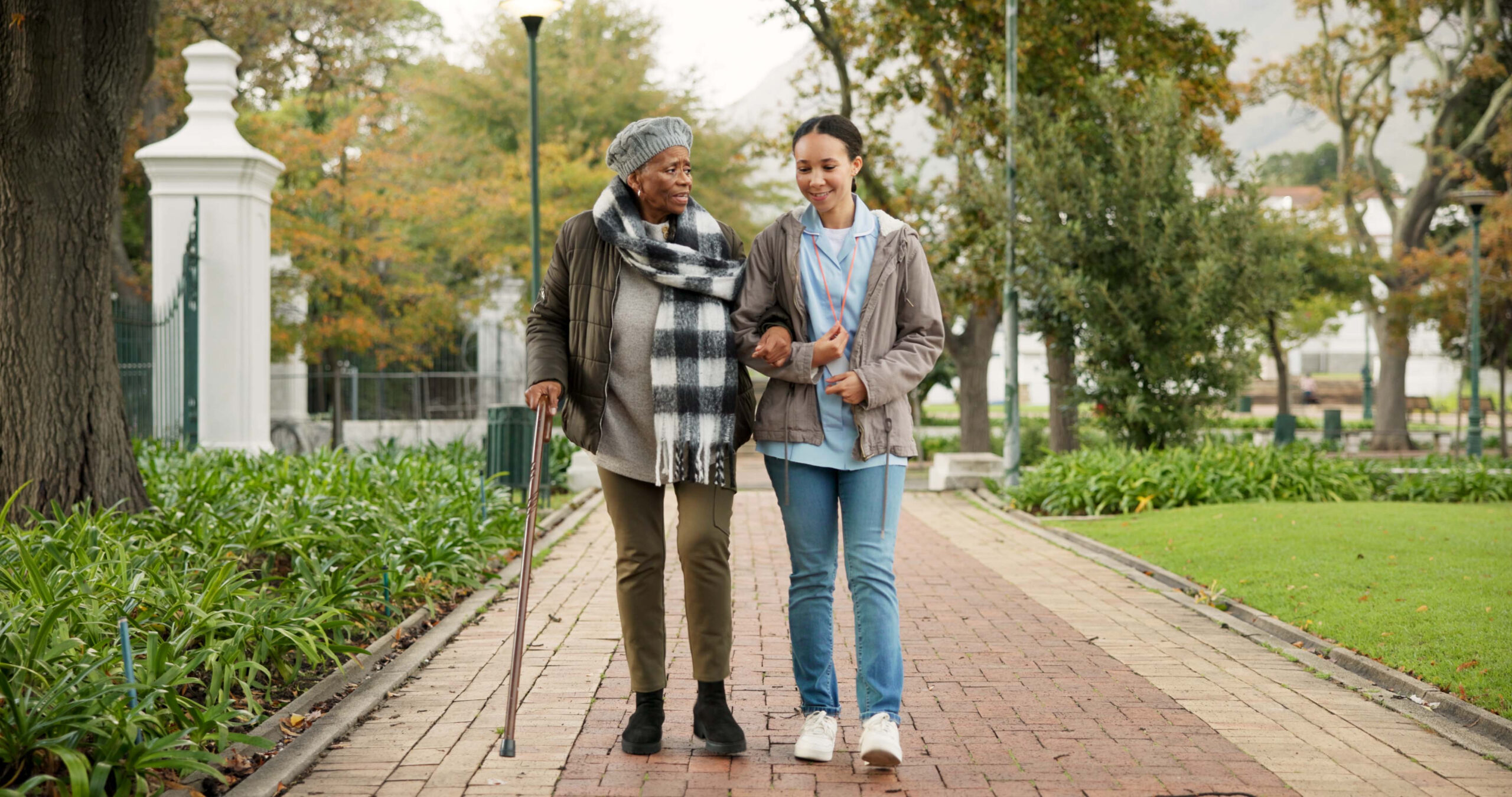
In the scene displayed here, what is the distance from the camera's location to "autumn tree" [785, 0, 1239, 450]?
15.5m

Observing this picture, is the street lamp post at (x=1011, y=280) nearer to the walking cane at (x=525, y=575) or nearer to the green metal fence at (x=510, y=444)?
the green metal fence at (x=510, y=444)

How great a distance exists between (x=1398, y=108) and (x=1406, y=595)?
2627 centimetres

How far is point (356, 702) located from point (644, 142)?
2.31 metres

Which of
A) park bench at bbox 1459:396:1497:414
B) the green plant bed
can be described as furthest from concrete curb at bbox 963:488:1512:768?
park bench at bbox 1459:396:1497:414

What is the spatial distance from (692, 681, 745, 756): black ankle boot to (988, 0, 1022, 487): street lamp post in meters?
11.1

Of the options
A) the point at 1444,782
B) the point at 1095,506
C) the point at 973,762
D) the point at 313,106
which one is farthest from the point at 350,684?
the point at 313,106

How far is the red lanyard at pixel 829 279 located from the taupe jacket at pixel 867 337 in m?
0.05

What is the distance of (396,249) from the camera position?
20938 millimetres

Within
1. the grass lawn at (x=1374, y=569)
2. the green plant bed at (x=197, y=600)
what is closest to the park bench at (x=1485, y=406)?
the grass lawn at (x=1374, y=569)

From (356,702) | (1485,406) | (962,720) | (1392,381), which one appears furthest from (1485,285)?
(356,702)

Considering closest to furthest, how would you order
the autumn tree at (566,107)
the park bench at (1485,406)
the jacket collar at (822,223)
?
the jacket collar at (822,223) → the autumn tree at (566,107) → the park bench at (1485,406)

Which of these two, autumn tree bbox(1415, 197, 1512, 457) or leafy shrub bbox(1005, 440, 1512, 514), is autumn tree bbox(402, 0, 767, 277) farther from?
leafy shrub bbox(1005, 440, 1512, 514)

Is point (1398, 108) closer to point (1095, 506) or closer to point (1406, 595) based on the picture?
point (1095, 506)

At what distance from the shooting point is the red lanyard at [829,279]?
397cm
